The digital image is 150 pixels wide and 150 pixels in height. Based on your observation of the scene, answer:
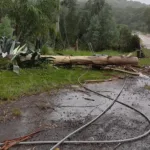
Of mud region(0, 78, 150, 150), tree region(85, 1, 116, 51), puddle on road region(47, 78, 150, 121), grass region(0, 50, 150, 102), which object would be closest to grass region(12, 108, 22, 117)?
mud region(0, 78, 150, 150)

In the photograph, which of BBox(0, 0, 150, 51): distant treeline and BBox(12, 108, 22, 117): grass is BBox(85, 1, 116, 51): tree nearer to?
BBox(0, 0, 150, 51): distant treeline

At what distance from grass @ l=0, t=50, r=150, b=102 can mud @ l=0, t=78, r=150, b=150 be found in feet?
1.03

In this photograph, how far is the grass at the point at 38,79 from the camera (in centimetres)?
667

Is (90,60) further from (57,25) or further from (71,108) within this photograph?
(57,25)

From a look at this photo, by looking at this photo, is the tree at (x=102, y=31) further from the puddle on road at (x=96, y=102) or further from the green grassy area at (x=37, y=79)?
the puddle on road at (x=96, y=102)

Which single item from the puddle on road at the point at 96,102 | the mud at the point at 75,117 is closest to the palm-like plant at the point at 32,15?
the puddle on road at the point at 96,102

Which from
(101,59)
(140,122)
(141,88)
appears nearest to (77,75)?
(101,59)

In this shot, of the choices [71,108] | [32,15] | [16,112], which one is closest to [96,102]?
[71,108]

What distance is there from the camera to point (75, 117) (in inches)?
213

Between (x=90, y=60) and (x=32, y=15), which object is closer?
(x=90, y=60)

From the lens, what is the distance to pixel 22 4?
12.5m

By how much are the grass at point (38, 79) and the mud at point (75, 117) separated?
1.03 ft

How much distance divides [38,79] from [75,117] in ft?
8.94

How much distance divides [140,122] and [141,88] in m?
2.82
